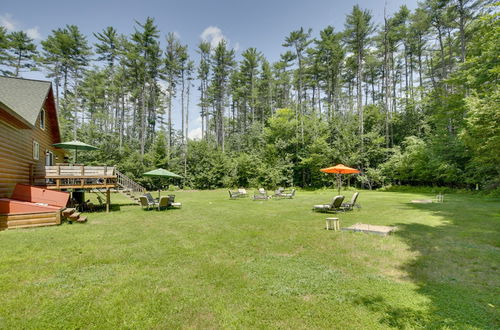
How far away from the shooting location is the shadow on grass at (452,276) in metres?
2.91

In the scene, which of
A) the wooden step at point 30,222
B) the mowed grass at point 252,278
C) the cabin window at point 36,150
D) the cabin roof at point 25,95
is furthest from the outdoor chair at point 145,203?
the cabin window at point 36,150

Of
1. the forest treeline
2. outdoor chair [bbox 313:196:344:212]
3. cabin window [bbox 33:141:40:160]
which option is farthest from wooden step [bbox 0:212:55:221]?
the forest treeline

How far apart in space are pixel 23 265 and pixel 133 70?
30993 mm

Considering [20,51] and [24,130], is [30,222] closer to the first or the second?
[24,130]

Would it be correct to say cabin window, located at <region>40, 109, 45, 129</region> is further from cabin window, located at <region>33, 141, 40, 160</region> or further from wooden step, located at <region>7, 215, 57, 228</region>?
wooden step, located at <region>7, 215, 57, 228</region>

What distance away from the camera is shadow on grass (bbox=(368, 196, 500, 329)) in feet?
A: 9.53

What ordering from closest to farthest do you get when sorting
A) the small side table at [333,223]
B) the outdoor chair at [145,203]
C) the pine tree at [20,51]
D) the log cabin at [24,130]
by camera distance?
the small side table at [333,223] < the log cabin at [24,130] < the outdoor chair at [145,203] < the pine tree at [20,51]

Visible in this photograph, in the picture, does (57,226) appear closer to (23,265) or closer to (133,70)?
(23,265)

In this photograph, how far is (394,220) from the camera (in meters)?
8.76

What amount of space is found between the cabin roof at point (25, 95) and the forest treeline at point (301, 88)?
14.5 metres

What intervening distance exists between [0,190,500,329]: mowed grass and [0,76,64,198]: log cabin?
4.26 meters

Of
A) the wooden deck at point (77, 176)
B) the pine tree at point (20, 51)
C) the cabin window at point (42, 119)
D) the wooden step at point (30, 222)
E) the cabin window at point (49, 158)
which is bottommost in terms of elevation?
the wooden step at point (30, 222)

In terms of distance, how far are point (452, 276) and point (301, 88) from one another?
27925 millimetres

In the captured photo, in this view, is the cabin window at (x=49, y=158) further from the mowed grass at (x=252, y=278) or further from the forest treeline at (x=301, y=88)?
the forest treeline at (x=301, y=88)
